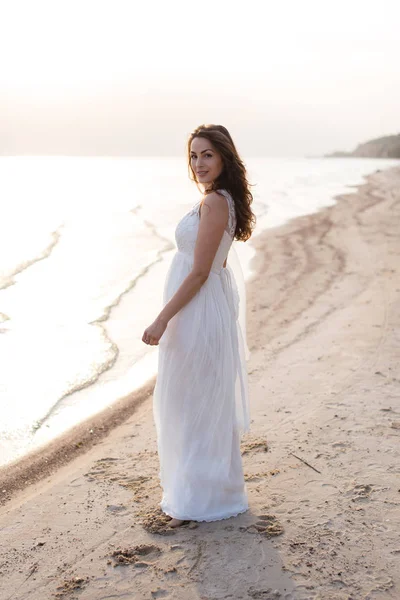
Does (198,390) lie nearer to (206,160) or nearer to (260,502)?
(260,502)

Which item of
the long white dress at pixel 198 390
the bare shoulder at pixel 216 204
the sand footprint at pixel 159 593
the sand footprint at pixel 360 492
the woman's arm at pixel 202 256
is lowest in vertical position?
the sand footprint at pixel 360 492

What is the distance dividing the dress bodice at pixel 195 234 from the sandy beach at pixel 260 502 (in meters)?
1.56

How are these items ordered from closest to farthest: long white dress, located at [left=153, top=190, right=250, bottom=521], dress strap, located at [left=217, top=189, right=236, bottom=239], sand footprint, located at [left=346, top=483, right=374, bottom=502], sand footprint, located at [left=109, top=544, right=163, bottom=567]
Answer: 1. sand footprint, located at [left=109, top=544, right=163, bottom=567]
2. dress strap, located at [left=217, top=189, right=236, bottom=239]
3. long white dress, located at [left=153, top=190, right=250, bottom=521]
4. sand footprint, located at [left=346, top=483, right=374, bottom=502]

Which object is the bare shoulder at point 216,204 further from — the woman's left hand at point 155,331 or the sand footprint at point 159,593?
the sand footprint at point 159,593

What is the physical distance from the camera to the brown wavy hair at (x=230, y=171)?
3.40m

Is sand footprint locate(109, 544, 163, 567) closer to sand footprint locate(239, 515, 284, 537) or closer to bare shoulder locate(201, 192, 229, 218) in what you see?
sand footprint locate(239, 515, 284, 537)

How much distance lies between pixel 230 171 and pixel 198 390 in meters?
1.25

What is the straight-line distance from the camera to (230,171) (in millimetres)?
3422

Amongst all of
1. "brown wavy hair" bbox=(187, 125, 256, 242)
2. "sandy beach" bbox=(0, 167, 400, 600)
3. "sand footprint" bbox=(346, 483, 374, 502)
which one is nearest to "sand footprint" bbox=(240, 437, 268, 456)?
"sandy beach" bbox=(0, 167, 400, 600)

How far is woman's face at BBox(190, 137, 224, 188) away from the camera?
341 cm

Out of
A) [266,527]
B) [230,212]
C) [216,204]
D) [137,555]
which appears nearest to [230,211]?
[230,212]

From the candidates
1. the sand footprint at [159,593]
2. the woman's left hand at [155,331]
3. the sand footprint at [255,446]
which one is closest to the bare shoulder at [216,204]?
the woman's left hand at [155,331]

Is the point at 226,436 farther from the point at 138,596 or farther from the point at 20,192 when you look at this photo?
the point at 20,192

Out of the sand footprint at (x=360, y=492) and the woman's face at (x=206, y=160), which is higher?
the woman's face at (x=206, y=160)
